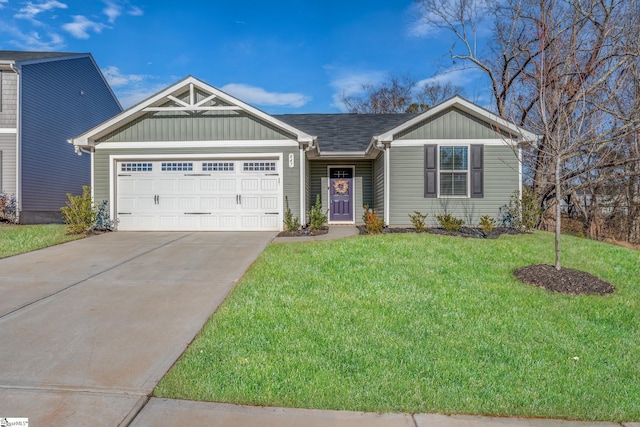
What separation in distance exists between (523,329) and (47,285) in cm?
645

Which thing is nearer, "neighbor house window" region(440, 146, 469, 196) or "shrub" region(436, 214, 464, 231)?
"shrub" region(436, 214, 464, 231)

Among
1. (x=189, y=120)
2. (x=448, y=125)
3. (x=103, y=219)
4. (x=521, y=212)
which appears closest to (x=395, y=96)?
(x=448, y=125)

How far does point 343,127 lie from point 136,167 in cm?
797

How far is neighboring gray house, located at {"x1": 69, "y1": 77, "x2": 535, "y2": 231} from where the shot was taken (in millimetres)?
11141

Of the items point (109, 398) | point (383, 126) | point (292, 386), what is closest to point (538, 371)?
point (292, 386)

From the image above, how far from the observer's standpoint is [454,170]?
1139 centimetres

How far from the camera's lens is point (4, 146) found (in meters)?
12.7

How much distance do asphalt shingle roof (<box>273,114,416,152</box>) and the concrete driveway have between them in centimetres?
678

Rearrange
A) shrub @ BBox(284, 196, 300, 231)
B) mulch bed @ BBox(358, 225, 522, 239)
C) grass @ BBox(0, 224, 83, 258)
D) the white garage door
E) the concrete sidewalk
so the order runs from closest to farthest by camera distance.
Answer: the concrete sidewalk → grass @ BBox(0, 224, 83, 258) → mulch bed @ BBox(358, 225, 522, 239) → shrub @ BBox(284, 196, 300, 231) → the white garage door

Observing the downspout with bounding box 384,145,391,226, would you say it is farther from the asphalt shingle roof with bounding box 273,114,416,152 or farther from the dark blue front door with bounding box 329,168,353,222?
the dark blue front door with bounding box 329,168,353,222

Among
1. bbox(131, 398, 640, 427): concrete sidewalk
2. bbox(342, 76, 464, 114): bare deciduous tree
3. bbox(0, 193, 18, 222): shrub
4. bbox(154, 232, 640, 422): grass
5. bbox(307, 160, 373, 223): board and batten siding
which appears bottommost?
bbox(131, 398, 640, 427): concrete sidewalk

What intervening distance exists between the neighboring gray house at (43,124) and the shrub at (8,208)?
13 centimetres

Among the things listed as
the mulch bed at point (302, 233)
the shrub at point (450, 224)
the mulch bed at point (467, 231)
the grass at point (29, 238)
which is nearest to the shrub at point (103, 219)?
the grass at point (29, 238)

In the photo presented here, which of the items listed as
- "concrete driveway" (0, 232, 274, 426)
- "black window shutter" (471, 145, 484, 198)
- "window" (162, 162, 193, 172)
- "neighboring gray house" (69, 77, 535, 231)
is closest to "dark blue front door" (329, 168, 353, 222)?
"neighboring gray house" (69, 77, 535, 231)
